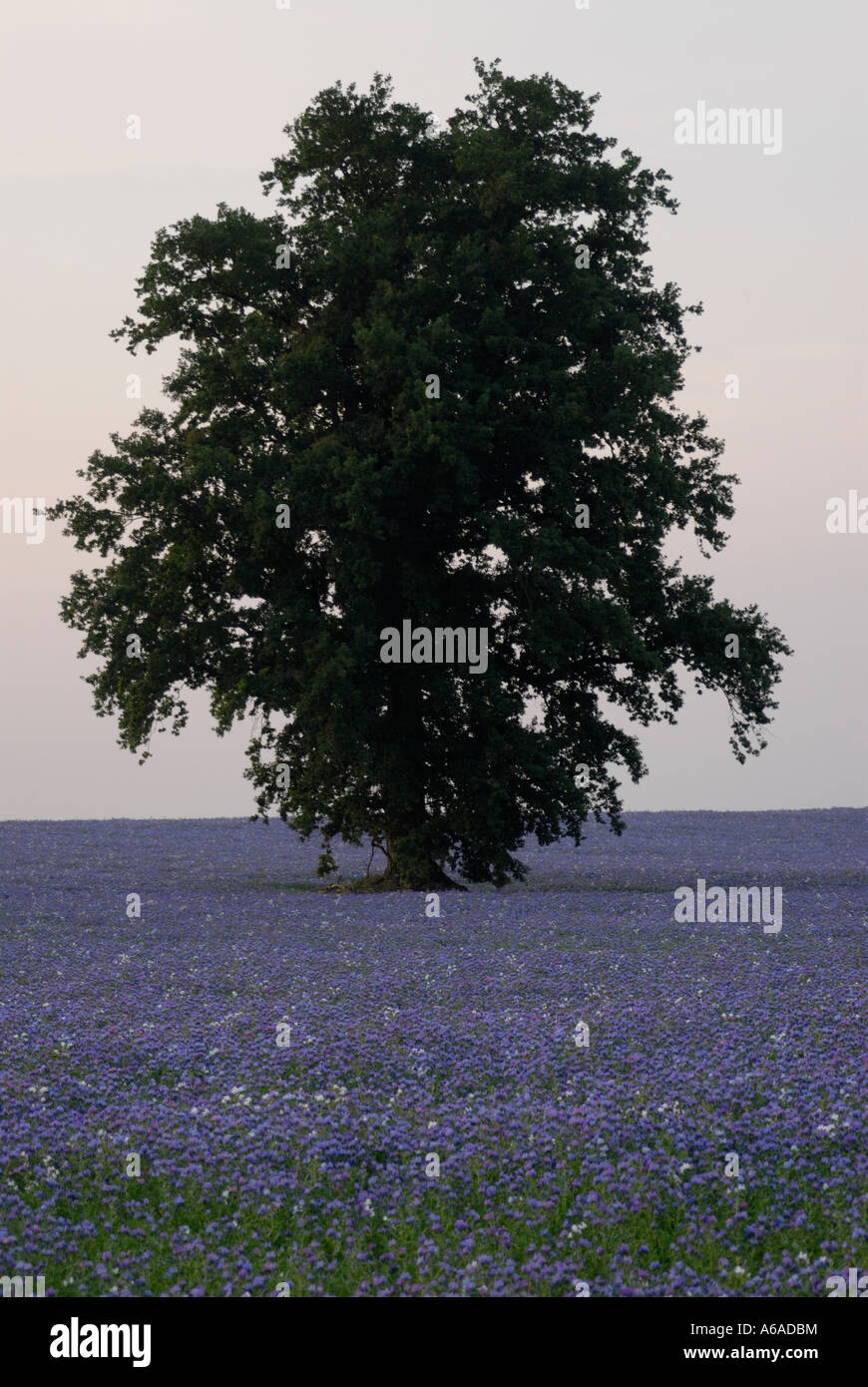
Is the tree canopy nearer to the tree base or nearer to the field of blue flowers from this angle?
the tree base

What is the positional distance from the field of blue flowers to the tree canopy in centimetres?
822

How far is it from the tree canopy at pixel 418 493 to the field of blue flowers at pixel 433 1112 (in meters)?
8.22

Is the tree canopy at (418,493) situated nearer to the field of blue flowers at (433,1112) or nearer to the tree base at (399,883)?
the tree base at (399,883)

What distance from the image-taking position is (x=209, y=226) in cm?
3073

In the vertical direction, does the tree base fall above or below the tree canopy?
below

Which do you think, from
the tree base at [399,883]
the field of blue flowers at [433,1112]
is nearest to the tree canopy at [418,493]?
the tree base at [399,883]

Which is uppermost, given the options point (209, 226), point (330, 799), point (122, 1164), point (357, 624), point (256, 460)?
point (209, 226)

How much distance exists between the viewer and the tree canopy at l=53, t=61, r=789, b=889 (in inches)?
1162

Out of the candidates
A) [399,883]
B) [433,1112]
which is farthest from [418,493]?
[433,1112]

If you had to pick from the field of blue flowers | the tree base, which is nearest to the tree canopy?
the tree base

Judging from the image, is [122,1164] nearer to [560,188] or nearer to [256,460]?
[256,460]

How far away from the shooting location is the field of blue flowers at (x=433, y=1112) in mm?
8938
